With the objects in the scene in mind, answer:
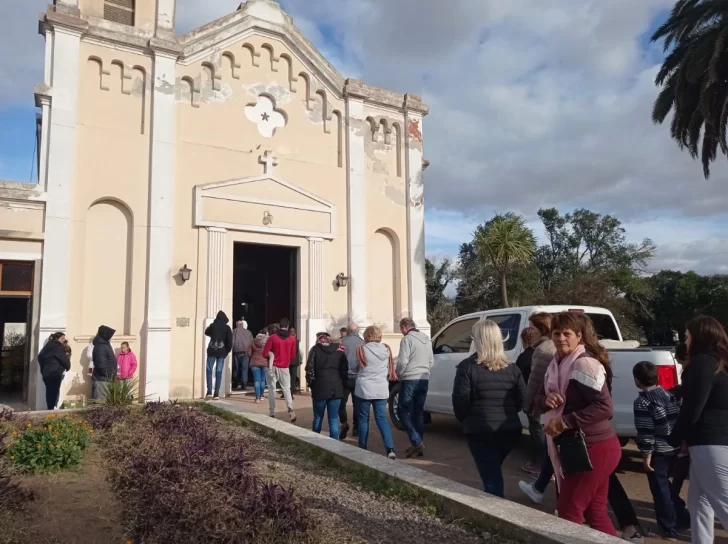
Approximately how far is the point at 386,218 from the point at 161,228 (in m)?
5.98

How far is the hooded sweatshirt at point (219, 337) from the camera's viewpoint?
11.9 metres

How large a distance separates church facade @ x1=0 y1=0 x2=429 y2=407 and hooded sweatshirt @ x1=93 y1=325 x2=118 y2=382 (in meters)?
1.09

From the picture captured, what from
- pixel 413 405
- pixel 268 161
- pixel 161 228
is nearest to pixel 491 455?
pixel 413 405

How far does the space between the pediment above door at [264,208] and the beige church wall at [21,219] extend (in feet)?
10.1

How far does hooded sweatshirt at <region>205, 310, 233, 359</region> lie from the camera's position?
11.9m

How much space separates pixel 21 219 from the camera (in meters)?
11.1

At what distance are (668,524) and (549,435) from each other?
5.81ft

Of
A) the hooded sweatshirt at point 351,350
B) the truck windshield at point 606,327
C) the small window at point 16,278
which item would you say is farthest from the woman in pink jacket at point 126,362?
the truck windshield at point 606,327

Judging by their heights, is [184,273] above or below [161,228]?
below

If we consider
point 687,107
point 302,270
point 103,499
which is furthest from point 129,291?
point 687,107

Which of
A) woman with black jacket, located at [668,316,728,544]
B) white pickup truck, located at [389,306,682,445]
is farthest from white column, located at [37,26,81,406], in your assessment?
woman with black jacket, located at [668,316,728,544]

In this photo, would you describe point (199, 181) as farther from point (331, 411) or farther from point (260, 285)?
point (331, 411)

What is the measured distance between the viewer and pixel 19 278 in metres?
11.2

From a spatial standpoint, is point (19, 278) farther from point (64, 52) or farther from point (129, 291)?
point (64, 52)
